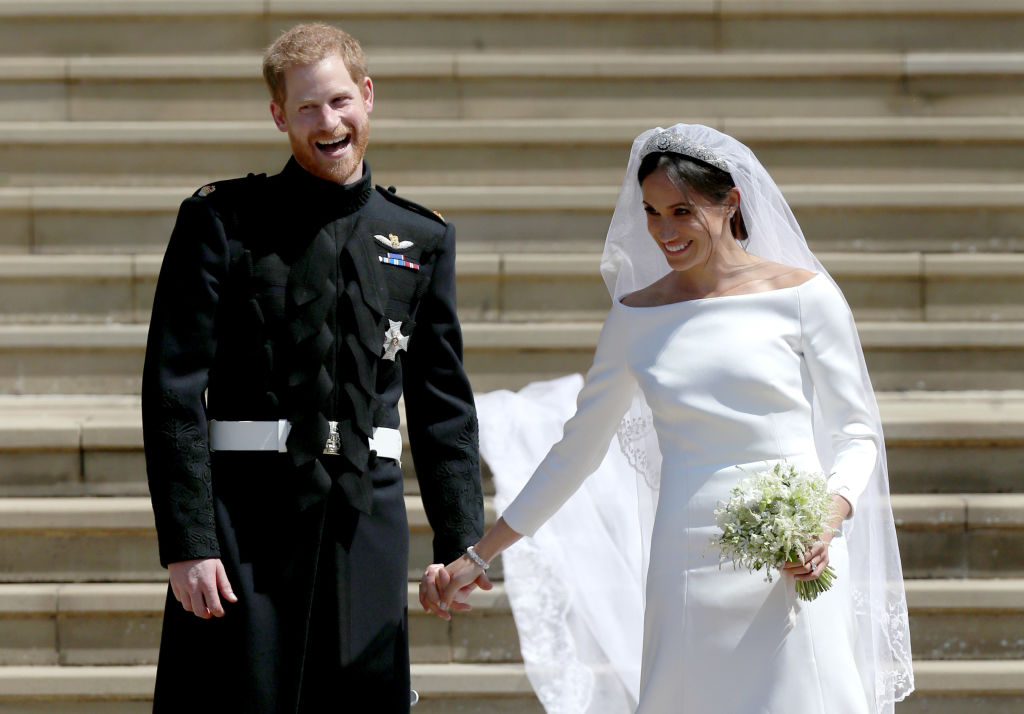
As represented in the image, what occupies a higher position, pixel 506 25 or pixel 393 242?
pixel 506 25

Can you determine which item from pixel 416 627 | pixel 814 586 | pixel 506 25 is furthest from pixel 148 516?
pixel 506 25

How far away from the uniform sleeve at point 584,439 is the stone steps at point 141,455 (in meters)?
1.71

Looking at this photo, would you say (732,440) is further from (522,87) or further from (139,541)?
(522,87)

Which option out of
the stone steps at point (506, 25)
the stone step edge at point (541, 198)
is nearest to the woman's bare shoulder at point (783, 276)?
the stone step edge at point (541, 198)

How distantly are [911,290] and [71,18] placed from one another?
411 centimetres

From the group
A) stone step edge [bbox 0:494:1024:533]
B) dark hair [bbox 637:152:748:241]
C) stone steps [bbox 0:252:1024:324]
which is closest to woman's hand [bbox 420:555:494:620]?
dark hair [bbox 637:152:748:241]

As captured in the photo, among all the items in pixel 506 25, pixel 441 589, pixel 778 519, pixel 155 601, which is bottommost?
pixel 155 601

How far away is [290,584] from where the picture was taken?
2840 mm

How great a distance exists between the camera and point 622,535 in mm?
4715

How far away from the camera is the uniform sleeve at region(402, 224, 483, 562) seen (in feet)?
10.1

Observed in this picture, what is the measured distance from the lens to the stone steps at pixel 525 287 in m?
5.55

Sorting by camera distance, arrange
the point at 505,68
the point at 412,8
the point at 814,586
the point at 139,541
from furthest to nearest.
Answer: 1. the point at 412,8
2. the point at 505,68
3. the point at 139,541
4. the point at 814,586

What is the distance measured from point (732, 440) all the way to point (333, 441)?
85cm

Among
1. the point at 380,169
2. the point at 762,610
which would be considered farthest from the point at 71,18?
the point at 762,610
